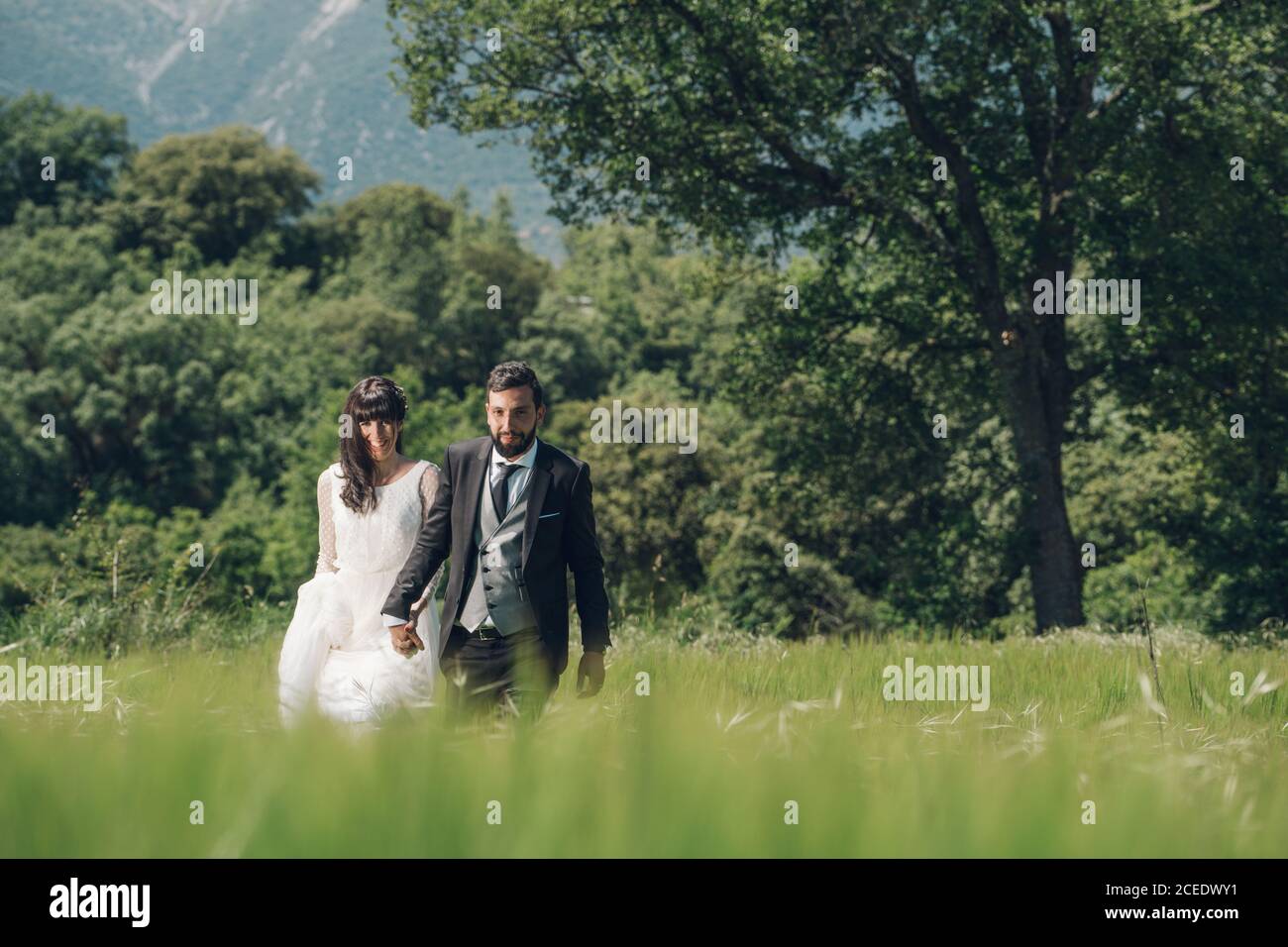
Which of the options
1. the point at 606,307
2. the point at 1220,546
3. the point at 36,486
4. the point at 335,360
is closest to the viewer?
the point at 1220,546

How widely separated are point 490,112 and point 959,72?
653 centimetres

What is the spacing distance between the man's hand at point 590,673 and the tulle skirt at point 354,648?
688mm

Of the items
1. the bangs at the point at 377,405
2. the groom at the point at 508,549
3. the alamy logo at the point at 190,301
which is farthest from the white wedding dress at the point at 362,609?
the alamy logo at the point at 190,301

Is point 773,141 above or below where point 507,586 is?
above

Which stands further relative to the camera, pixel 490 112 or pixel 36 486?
pixel 36 486

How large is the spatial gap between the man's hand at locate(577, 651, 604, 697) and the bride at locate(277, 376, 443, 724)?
73cm

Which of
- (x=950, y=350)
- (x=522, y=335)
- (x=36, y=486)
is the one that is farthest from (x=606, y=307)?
(x=950, y=350)

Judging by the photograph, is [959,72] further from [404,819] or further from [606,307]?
[606,307]

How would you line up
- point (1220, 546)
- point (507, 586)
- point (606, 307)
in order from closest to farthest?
point (507, 586) → point (1220, 546) → point (606, 307)

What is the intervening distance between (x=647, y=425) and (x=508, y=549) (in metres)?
42.8

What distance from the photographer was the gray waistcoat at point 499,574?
4801 mm

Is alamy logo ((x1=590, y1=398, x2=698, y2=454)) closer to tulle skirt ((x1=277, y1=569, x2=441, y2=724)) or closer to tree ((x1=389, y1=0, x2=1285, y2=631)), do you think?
tree ((x1=389, y1=0, x2=1285, y2=631))

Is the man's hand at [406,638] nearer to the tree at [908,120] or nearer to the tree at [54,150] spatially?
the tree at [908,120]

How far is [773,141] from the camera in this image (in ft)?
56.2
